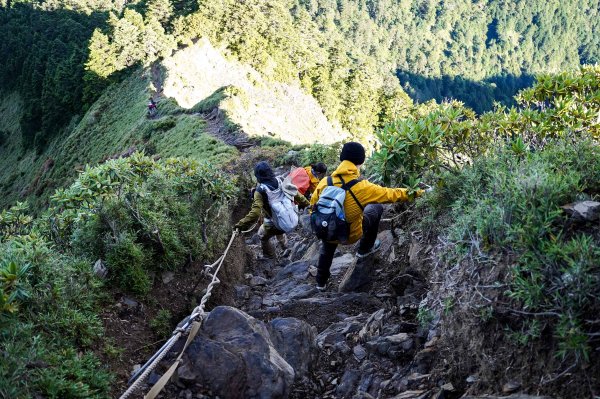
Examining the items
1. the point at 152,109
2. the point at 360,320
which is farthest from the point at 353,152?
the point at 152,109

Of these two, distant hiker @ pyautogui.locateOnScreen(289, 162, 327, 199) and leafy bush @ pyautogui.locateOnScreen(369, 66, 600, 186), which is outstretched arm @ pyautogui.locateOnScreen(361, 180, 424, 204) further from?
distant hiker @ pyautogui.locateOnScreen(289, 162, 327, 199)

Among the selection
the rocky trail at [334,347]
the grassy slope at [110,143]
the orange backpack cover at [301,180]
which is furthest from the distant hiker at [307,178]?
the grassy slope at [110,143]

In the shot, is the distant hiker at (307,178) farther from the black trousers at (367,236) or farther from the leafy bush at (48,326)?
the leafy bush at (48,326)

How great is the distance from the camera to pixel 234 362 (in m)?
5.04

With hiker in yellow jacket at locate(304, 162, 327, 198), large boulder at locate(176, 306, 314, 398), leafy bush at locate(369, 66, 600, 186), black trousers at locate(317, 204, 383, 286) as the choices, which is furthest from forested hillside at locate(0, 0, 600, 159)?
large boulder at locate(176, 306, 314, 398)

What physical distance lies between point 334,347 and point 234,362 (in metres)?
1.47

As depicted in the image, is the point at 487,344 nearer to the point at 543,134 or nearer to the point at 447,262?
the point at 447,262

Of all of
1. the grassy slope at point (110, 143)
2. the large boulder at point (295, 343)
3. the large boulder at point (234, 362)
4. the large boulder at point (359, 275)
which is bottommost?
the grassy slope at point (110, 143)

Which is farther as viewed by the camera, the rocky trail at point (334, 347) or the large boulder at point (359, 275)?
the large boulder at point (359, 275)

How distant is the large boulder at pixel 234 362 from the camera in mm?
4965

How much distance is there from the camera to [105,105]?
176 feet

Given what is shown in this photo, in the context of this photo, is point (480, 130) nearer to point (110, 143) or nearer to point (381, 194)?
point (381, 194)

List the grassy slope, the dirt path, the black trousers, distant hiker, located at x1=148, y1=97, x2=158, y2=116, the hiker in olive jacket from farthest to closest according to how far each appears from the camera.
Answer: distant hiker, located at x1=148, y1=97, x2=158, y2=116 → the grassy slope → the hiker in olive jacket → the black trousers → the dirt path

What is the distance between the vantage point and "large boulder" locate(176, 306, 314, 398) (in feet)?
16.3
